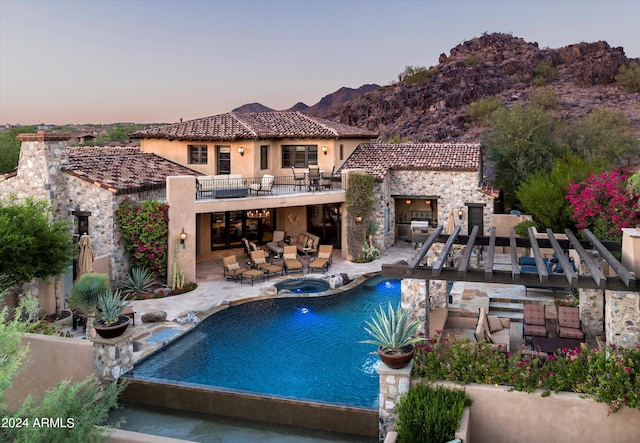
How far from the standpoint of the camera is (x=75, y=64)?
31.7m

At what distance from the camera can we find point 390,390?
8672 millimetres

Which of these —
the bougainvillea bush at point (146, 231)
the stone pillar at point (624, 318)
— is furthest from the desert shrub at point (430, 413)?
the bougainvillea bush at point (146, 231)

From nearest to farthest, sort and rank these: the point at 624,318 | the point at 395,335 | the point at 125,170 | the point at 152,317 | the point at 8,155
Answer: the point at 395,335 < the point at 624,318 < the point at 152,317 < the point at 125,170 < the point at 8,155

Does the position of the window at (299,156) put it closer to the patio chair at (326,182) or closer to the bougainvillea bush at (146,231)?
the patio chair at (326,182)

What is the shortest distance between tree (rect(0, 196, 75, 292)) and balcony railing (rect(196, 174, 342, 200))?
725 cm

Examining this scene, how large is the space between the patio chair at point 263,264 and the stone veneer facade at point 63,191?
17.2 ft

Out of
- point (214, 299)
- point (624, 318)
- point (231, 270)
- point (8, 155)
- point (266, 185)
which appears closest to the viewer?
point (624, 318)

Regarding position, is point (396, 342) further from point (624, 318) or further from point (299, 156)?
point (299, 156)

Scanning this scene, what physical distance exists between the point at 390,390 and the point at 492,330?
16.2 ft

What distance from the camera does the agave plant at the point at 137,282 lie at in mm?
17562

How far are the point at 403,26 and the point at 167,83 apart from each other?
31413mm

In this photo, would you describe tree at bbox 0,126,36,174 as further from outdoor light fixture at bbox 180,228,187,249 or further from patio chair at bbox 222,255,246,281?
patio chair at bbox 222,255,246,281

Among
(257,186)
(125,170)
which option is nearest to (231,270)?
(257,186)

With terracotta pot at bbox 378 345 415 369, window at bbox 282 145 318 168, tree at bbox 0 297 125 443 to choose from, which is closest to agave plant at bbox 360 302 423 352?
terracotta pot at bbox 378 345 415 369
